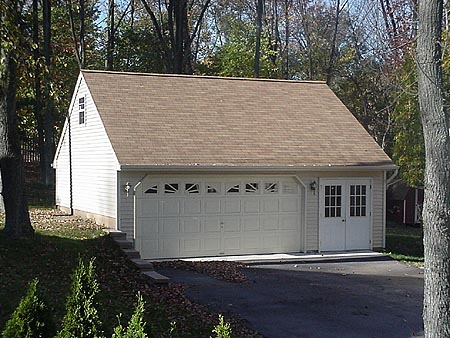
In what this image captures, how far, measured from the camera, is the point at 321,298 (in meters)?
12.8

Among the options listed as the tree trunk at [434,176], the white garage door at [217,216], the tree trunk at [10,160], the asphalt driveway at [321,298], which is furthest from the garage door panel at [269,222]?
the tree trunk at [434,176]

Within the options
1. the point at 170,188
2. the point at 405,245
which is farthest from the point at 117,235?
the point at 405,245

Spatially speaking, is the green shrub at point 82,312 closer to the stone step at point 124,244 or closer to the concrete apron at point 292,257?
the stone step at point 124,244

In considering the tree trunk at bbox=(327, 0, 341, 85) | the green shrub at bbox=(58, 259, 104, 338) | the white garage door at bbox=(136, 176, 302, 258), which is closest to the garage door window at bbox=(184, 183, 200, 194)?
the white garage door at bbox=(136, 176, 302, 258)

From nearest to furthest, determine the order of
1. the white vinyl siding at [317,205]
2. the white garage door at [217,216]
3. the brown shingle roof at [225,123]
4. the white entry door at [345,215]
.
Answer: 1. the white garage door at [217,216]
2. the brown shingle roof at [225,123]
3. the white vinyl siding at [317,205]
4. the white entry door at [345,215]

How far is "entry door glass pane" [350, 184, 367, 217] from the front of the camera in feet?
60.5

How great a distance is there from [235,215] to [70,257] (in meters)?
5.35

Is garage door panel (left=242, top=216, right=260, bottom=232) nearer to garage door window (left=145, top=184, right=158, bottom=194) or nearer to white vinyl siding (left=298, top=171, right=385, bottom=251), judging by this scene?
white vinyl siding (left=298, top=171, right=385, bottom=251)

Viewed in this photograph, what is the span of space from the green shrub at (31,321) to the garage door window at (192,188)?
11.0m

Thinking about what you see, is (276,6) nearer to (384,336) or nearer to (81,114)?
(81,114)

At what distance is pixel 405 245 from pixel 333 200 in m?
3.76

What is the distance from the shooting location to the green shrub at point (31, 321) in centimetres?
557

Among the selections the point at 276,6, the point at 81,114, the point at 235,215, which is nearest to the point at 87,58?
the point at 276,6

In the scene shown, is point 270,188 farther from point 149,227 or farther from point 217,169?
point 149,227
